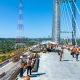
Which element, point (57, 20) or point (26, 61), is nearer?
point (26, 61)

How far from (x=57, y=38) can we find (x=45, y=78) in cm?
5156

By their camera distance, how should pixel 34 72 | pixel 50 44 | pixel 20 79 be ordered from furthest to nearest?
pixel 50 44 < pixel 34 72 < pixel 20 79

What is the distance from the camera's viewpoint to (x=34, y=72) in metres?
17.5

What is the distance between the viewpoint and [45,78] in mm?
15109

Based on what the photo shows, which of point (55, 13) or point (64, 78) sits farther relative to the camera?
point (55, 13)

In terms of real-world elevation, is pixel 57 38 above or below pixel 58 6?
below

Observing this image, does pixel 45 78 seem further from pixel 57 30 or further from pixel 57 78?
pixel 57 30

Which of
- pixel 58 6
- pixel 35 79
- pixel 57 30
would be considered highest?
pixel 58 6

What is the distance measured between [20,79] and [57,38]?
52.1 metres

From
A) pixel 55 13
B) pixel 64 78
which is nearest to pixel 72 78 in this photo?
pixel 64 78

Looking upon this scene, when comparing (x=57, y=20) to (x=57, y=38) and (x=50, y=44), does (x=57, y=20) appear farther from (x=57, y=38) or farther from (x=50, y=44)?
(x=50, y=44)

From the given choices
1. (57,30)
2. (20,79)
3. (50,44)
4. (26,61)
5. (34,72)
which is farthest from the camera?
(57,30)

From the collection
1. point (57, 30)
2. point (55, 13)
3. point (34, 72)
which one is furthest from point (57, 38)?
point (34, 72)

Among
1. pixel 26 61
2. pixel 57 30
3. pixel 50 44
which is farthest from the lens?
pixel 57 30
